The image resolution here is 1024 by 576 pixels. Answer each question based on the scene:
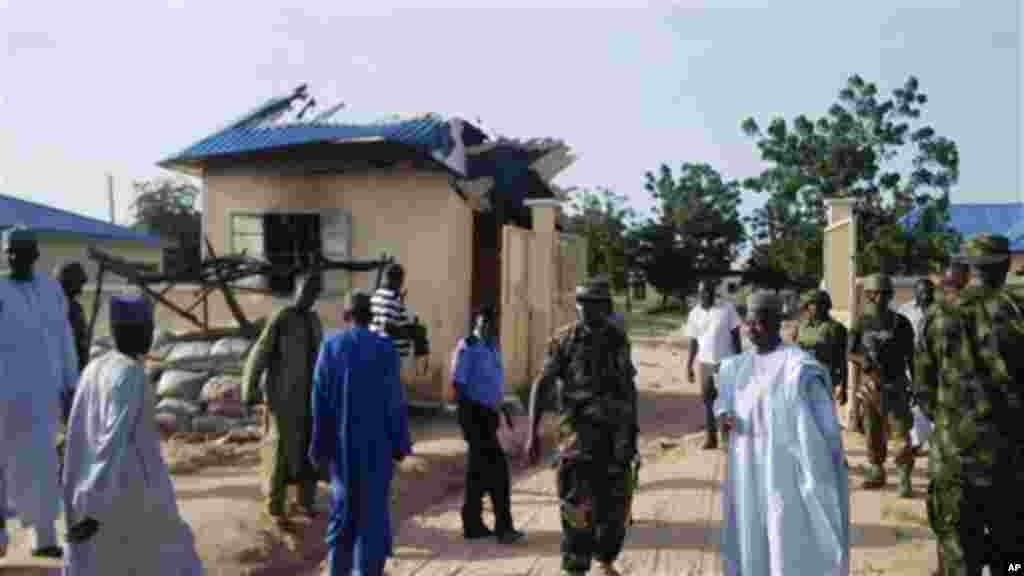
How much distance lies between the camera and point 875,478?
29.1 ft

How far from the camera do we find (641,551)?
7016 mm

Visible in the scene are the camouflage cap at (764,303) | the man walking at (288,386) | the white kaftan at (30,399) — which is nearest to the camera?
the camouflage cap at (764,303)

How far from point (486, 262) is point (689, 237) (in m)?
32.3

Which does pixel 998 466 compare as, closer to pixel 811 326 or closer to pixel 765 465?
pixel 765 465

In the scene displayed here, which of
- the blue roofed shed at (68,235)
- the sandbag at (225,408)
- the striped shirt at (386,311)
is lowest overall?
the sandbag at (225,408)

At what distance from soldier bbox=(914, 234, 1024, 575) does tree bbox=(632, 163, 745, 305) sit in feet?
138

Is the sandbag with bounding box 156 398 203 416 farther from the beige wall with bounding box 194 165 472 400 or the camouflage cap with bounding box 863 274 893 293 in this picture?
the camouflage cap with bounding box 863 274 893 293

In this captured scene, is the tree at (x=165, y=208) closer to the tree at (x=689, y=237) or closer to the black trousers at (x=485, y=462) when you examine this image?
the tree at (x=689, y=237)

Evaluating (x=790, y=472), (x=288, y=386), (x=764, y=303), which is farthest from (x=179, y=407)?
(x=790, y=472)

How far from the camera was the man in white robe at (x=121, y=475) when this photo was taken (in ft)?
12.7

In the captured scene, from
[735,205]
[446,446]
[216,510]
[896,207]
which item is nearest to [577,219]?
[735,205]

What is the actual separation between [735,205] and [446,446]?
1575 inches

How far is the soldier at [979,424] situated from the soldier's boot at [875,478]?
14.2ft

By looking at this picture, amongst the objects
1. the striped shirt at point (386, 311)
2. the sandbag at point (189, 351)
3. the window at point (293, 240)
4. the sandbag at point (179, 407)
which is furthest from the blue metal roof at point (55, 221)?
the striped shirt at point (386, 311)
